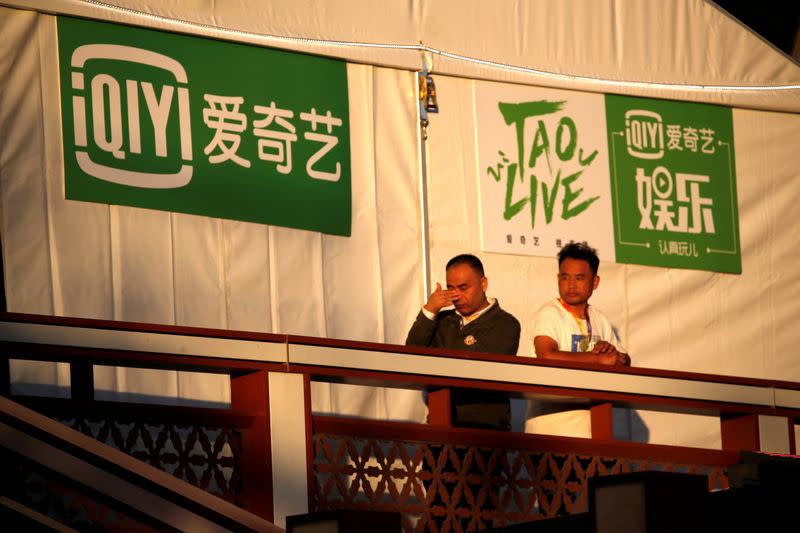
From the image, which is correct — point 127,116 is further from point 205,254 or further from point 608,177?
point 608,177

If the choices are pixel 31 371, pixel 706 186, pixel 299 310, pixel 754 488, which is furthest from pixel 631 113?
pixel 754 488

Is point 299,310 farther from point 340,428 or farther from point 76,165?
point 340,428

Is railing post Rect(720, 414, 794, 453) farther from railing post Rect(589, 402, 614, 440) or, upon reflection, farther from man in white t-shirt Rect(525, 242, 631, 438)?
railing post Rect(589, 402, 614, 440)

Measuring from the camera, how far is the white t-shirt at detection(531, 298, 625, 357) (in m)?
7.38

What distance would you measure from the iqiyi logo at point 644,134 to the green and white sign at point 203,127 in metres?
1.89

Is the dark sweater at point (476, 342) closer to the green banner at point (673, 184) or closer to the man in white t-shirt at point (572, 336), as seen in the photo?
the man in white t-shirt at point (572, 336)

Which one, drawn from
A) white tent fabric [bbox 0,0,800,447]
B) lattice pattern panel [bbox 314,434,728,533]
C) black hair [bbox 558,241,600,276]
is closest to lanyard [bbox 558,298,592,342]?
black hair [bbox 558,241,600,276]

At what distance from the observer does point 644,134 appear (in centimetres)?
955

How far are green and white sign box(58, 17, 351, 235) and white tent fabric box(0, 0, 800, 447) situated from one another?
0.26ft

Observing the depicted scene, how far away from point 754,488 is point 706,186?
567cm

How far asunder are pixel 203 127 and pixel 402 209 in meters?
1.24

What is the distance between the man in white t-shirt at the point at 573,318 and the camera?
735cm

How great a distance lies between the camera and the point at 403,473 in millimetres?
6051

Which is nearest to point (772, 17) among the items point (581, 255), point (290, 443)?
point (581, 255)
